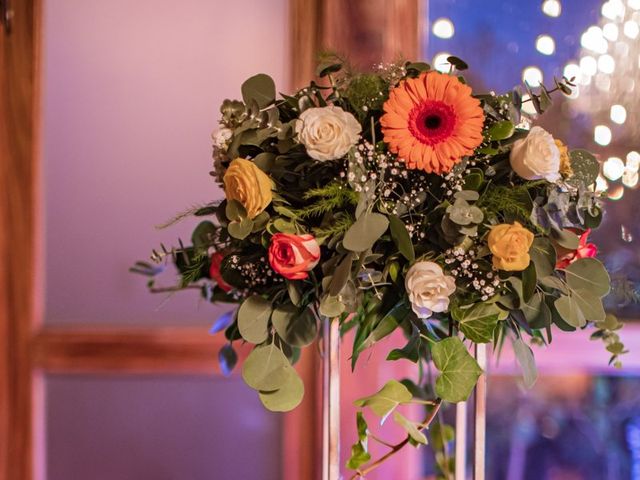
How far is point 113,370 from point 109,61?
A: 2.38 feet

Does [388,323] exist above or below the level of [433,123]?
below

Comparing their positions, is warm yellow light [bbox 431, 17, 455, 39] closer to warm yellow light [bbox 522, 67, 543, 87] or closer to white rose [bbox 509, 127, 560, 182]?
warm yellow light [bbox 522, 67, 543, 87]

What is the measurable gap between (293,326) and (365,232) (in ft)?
0.54

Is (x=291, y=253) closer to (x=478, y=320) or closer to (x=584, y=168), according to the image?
(x=478, y=320)

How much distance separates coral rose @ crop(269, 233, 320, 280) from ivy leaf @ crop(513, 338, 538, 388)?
291mm

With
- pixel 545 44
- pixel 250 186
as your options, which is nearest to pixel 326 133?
pixel 250 186

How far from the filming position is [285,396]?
703 millimetres

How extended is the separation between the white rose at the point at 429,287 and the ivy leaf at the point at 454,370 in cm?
5

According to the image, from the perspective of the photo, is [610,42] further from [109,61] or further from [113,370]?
[113,370]

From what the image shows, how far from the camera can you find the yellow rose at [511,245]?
2.13 ft

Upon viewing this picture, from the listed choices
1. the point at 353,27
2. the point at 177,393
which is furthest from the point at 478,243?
the point at 177,393

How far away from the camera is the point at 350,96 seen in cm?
75

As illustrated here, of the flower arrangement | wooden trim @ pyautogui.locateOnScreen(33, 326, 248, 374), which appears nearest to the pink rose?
the flower arrangement

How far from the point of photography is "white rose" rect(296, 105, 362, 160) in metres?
0.67
